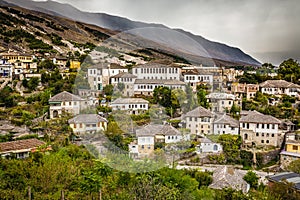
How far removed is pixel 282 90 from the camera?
18.4 metres

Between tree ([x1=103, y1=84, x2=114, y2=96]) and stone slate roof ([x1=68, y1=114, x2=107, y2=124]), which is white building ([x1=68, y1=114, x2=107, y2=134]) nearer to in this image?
stone slate roof ([x1=68, y1=114, x2=107, y2=124])

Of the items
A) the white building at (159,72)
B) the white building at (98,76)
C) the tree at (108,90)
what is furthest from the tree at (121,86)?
the white building at (159,72)

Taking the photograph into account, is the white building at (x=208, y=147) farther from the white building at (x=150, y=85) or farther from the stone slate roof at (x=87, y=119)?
the white building at (x=150, y=85)

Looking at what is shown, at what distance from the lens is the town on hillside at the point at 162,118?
11977 mm

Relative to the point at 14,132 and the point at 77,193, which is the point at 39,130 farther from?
the point at 77,193

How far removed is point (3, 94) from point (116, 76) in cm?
602

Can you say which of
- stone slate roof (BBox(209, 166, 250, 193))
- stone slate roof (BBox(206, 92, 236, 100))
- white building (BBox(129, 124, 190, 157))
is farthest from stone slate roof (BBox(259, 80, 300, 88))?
stone slate roof (BBox(209, 166, 250, 193))

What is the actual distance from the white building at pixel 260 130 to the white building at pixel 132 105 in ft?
14.9

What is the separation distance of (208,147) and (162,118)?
2763mm

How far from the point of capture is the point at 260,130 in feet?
45.2

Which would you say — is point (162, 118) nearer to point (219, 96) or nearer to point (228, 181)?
point (219, 96)

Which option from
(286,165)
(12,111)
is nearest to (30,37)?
(12,111)

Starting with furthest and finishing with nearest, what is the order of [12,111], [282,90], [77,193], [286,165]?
[282,90]
[12,111]
[286,165]
[77,193]

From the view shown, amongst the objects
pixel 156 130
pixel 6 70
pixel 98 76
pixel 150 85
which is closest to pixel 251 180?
pixel 156 130
